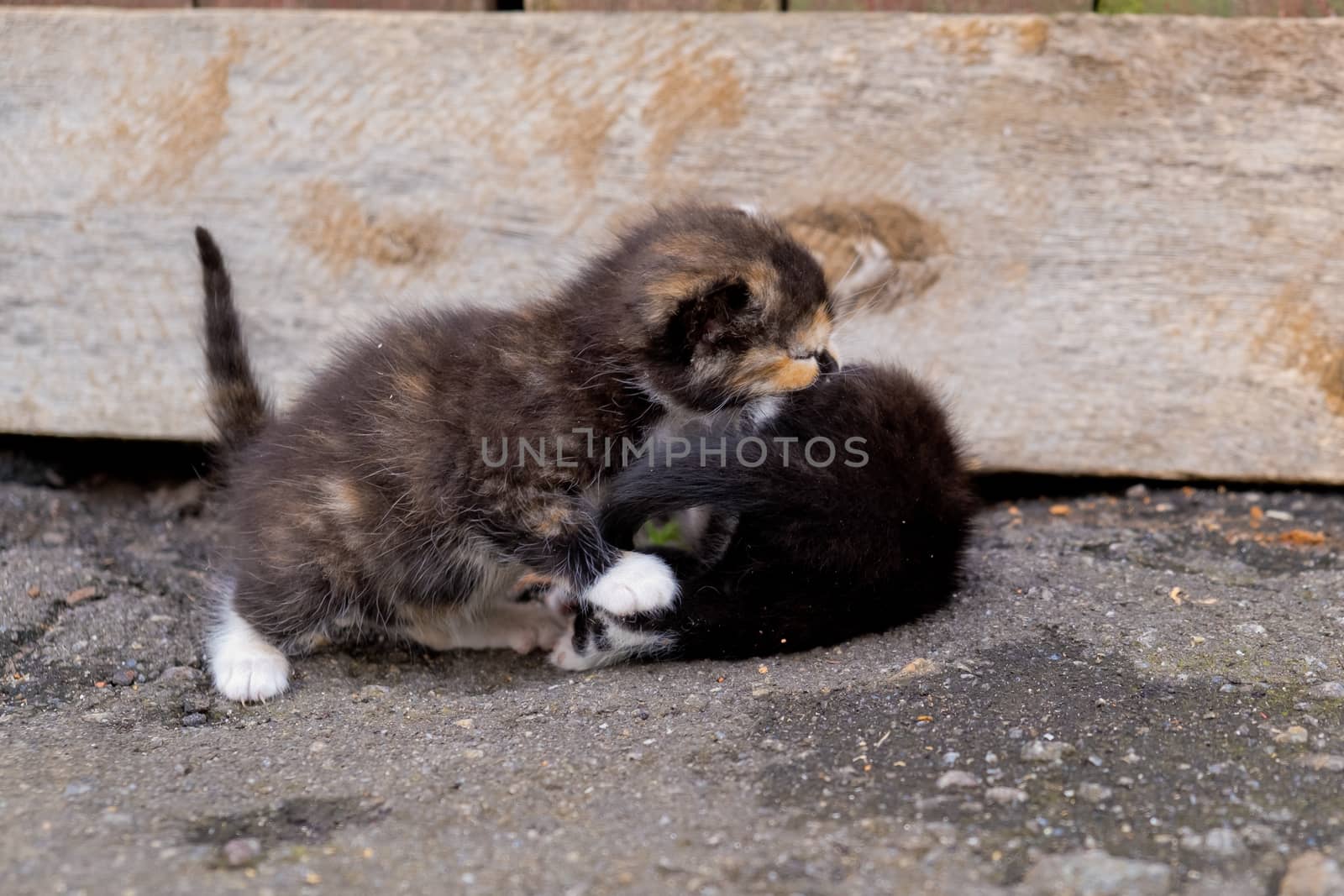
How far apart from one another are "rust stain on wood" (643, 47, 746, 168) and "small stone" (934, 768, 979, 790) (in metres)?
1.99

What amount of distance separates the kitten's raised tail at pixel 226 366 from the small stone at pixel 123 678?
66 cm

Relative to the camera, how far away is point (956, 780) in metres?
2.03

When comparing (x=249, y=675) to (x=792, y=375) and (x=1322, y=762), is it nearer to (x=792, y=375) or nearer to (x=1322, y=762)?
(x=792, y=375)


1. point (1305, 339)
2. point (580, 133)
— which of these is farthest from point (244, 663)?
point (1305, 339)

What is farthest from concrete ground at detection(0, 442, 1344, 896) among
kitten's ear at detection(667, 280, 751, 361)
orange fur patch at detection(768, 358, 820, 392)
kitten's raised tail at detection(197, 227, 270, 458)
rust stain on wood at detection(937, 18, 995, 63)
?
rust stain on wood at detection(937, 18, 995, 63)

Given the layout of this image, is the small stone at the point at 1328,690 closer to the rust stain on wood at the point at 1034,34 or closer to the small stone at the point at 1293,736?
the small stone at the point at 1293,736

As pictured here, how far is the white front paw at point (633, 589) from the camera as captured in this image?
258 cm

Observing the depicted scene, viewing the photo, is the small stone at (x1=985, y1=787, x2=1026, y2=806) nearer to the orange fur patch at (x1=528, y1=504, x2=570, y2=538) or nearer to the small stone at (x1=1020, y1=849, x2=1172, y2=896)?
the small stone at (x1=1020, y1=849, x2=1172, y2=896)

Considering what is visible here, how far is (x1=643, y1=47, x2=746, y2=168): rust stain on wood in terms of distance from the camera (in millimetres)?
3326

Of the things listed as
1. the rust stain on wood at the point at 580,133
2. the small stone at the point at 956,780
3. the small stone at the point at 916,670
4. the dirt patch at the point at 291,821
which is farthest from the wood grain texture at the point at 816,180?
the dirt patch at the point at 291,821

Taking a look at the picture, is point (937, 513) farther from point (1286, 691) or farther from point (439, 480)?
point (439, 480)

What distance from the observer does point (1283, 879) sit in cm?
172

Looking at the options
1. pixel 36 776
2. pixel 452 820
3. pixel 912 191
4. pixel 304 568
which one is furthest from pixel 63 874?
pixel 912 191

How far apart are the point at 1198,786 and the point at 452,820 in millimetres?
1232
